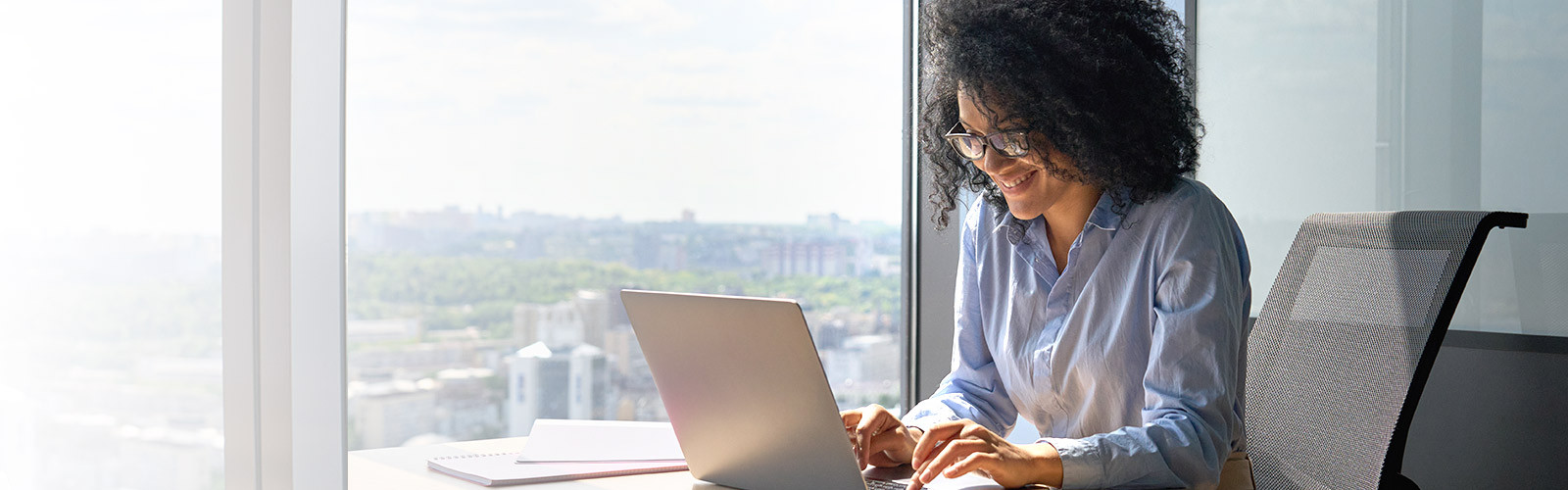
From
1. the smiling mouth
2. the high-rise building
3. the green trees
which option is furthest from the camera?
the green trees

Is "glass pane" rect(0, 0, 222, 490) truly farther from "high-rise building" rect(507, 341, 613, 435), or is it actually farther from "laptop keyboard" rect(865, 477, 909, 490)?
"high-rise building" rect(507, 341, 613, 435)

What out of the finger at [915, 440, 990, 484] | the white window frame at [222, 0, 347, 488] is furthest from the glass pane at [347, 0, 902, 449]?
the finger at [915, 440, 990, 484]

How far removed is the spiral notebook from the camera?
1.18m

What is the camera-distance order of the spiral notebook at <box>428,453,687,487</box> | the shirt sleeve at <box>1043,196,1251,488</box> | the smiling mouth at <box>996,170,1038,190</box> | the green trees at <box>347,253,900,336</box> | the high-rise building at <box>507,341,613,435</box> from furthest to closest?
the green trees at <box>347,253,900,336</box>
the high-rise building at <box>507,341,613,435</box>
the smiling mouth at <box>996,170,1038,190</box>
the spiral notebook at <box>428,453,687,487</box>
the shirt sleeve at <box>1043,196,1251,488</box>

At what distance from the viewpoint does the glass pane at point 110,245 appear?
1.50 m

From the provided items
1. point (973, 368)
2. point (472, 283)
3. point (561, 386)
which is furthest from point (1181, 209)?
point (472, 283)

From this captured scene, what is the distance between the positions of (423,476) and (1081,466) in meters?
0.72

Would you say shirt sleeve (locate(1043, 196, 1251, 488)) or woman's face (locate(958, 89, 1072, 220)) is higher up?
woman's face (locate(958, 89, 1072, 220))

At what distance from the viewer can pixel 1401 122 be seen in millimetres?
1887

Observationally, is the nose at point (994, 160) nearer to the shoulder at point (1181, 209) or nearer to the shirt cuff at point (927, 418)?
the shoulder at point (1181, 209)

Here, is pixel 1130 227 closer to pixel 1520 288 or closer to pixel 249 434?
pixel 1520 288

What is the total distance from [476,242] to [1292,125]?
8.46 ft

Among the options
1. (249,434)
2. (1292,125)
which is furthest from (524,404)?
(1292,125)

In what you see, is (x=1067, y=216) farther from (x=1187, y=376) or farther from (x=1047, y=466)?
(x=1047, y=466)
